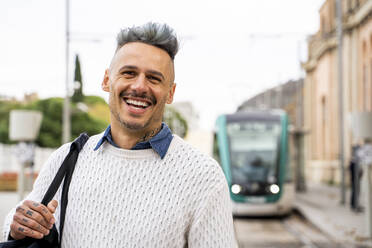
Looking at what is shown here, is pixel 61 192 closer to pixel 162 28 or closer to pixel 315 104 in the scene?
pixel 162 28

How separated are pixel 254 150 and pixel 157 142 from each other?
13.1 metres

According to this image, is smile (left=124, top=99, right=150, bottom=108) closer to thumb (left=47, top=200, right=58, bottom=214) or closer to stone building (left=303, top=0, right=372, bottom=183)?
thumb (left=47, top=200, right=58, bottom=214)

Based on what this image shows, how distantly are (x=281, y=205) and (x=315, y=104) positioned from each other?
28.2m

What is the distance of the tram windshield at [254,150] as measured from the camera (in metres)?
14.8

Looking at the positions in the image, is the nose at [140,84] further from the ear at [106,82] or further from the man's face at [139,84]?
the ear at [106,82]

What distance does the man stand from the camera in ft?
5.98

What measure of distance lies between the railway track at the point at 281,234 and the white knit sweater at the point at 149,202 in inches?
336

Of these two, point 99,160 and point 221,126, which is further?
point 221,126

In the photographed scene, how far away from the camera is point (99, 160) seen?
6.44 ft

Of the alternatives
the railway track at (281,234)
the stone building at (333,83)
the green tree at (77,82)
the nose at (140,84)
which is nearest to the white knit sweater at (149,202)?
the nose at (140,84)

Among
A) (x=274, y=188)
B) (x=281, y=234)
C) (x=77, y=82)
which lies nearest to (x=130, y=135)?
(x=281, y=234)

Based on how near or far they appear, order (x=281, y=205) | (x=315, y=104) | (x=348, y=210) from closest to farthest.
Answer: (x=281, y=205) → (x=348, y=210) → (x=315, y=104)

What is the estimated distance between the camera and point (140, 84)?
6.37 feet

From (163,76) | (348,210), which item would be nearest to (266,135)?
(348,210)
